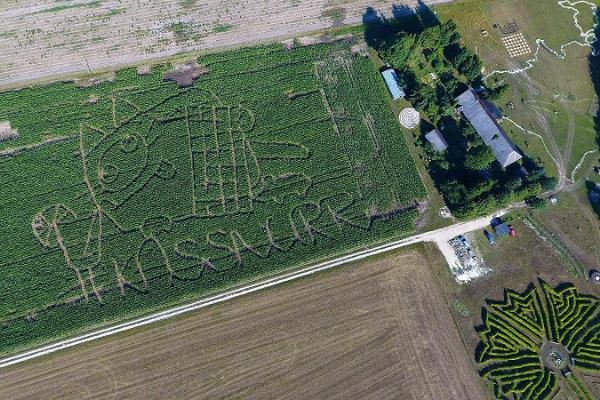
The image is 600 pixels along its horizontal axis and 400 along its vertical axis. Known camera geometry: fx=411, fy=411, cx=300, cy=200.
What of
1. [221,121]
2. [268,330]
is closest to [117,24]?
[221,121]

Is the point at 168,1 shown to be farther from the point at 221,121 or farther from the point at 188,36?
the point at 221,121

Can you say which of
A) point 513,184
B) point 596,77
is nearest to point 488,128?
Result: point 513,184

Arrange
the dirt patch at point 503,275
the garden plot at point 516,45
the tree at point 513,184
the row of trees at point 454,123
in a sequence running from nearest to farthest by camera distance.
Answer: the dirt patch at point 503,275 < the tree at point 513,184 < the row of trees at point 454,123 < the garden plot at point 516,45

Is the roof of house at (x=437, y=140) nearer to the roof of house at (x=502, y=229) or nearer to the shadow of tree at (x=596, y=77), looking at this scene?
the roof of house at (x=502, y=229)

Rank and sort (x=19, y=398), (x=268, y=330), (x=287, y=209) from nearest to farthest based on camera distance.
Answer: (x=19, y=398) < (x=268, y=330) < (x=287, y=209)

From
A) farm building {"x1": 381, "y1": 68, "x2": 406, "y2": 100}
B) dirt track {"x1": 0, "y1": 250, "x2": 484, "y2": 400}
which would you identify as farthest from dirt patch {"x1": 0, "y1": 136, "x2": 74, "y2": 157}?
farm building {"x1": 381, "y1": 68, "x2": 406, "y2": 100}

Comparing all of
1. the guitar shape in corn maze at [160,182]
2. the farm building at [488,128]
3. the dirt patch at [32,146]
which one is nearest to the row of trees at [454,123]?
the farm building at [488,128]
